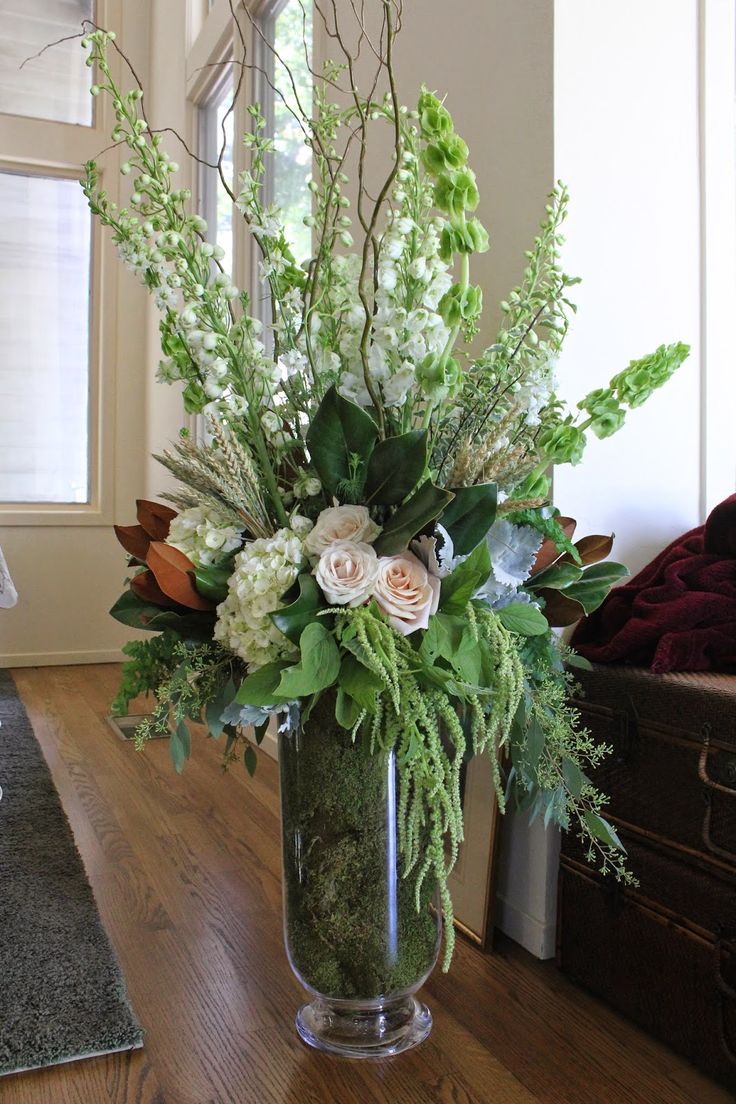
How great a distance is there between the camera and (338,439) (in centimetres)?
101

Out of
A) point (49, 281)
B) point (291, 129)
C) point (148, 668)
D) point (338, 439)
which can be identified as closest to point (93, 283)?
point (49, 281)

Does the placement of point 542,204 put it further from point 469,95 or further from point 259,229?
point 259,229

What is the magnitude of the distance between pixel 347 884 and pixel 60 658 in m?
3.74

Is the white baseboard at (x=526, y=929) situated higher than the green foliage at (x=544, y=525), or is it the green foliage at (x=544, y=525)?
the green foliage at (x=544, y=525)

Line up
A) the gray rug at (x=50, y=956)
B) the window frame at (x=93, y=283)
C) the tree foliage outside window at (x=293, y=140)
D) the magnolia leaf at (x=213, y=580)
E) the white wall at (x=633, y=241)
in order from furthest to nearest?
the window frame at (x=93, y=283), the tree foliage outside window at (x=293, y=140), the white wall at (x=633, y=241), the gray rug at (x=50, y=956), the magnolia leaf at (x=213, y=580)

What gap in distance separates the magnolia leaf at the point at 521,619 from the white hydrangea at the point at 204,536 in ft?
1.01

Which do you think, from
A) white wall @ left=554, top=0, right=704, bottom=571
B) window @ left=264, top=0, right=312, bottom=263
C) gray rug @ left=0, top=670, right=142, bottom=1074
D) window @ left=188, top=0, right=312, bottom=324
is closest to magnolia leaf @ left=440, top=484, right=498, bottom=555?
white wall @ left=554, top=0, right=704, bottom=571

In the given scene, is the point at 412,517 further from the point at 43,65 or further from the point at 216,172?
the point at 43,65

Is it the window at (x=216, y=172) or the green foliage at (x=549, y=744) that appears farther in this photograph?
the window at (x=216, y=172)

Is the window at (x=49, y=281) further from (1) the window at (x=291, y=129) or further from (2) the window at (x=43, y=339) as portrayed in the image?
(1) the window at (x=291, y=129)

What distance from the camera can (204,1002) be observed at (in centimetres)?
136

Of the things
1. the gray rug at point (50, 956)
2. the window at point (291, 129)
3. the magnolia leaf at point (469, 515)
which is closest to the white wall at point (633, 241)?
the magnolia leaf at point (469, 515)

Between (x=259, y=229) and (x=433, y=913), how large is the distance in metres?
0.85

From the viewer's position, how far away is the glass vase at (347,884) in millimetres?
1079
